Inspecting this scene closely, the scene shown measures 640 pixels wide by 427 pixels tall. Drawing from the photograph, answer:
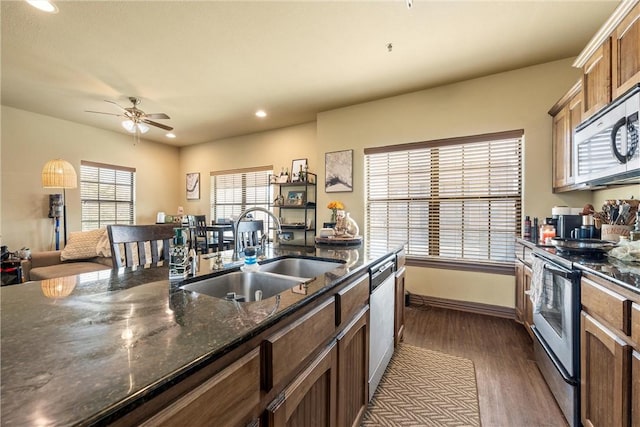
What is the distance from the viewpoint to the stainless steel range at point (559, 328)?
1520 mm

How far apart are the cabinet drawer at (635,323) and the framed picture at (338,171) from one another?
3.22 m

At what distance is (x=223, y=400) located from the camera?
0.59 m

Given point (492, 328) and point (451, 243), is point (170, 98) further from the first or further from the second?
point (492, 328)

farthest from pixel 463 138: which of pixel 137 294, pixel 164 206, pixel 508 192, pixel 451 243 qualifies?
pixel 164 206

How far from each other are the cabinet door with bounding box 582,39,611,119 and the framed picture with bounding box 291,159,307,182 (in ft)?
12.0

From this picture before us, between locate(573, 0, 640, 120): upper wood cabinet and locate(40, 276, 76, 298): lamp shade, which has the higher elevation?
locate(573, 0, 640, 120): upper wood cabinet

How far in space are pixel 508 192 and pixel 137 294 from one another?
3.72m

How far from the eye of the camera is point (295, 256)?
72.0 inches

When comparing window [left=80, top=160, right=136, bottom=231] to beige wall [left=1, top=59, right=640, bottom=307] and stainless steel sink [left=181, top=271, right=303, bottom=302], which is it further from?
stainless steel sink [left=181, top=271, right=303, bottom=302]

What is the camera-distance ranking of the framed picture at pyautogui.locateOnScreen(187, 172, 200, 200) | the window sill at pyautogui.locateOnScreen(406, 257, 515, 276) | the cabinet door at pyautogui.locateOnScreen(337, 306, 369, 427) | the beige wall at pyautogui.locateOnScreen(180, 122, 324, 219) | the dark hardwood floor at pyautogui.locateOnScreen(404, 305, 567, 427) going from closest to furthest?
1. the cabinet door at pyautogui.locateOnScreen(337, 306, 369, 427)
2. the dark hardwood floor at pyautogui.locateOnScreen(404, 305, 567, 427)
3. the window sill at pyautogui.locateOnScreen(406, 257, 515, 276)
4. the beige wall at pyautogui.locateOnScreen(180, 122, 324, 219)
5. the framed picture at pyautogui.locateOnScreen(187, 172, 200, 200)

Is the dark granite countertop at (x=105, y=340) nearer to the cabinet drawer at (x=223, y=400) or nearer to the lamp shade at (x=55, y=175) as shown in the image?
the cabinet drawer at (x=223, y=400)

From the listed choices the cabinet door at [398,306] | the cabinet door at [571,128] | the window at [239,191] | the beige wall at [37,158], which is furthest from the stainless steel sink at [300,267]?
the beige wall at [37,158]

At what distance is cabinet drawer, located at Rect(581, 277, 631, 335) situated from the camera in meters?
1.15

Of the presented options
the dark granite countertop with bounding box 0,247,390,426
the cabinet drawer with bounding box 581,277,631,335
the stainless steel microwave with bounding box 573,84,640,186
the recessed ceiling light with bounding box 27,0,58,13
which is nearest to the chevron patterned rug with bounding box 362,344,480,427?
the cabinet drawer with bounding box 581,277,631,335
